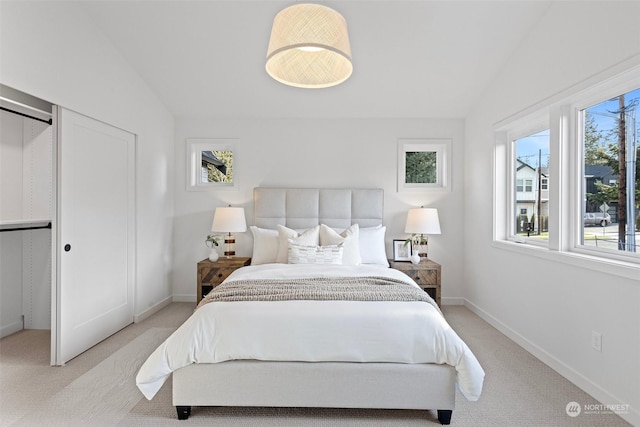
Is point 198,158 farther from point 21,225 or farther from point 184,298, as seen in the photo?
point 21,225

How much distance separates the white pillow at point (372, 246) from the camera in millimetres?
3887

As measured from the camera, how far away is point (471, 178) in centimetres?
424

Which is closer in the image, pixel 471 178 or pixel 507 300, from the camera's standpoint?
pixel 507 300

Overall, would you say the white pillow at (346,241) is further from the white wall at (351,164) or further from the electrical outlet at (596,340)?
the electrical outlet at (596,340)

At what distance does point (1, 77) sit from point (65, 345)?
6.69 feet

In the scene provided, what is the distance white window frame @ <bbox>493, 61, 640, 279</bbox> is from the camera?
2179 millimetres

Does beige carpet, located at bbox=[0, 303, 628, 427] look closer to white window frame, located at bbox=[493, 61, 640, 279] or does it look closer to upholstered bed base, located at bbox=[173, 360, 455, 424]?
upholstered bed base, located at bbox=[173, 360, 455, 424]

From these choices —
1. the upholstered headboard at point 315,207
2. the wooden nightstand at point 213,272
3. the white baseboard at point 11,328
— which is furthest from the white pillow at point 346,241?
the white baseboard at point 11,328

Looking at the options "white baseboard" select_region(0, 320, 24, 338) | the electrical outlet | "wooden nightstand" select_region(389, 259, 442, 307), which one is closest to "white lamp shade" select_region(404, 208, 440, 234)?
"wooden nightstand" select_region(389, 259, 442, 307)

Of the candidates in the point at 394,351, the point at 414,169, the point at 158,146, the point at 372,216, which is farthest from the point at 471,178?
the point at 158,146

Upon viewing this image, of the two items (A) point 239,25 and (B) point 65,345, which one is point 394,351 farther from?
(A) point 239,25

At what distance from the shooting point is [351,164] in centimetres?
445

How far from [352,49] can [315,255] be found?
6.79 feet

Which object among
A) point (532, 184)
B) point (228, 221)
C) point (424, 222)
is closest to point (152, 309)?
point (228, 221)
